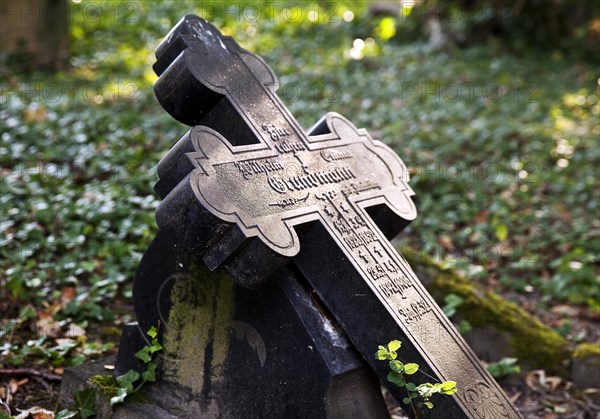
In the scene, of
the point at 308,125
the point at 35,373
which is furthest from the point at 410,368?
the point at 308,125

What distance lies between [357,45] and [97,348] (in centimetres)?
828

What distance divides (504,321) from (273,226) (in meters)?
2.08

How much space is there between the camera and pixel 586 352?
162 inches

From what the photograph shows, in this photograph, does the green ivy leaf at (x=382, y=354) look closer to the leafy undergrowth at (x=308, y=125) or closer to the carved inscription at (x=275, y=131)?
Result: the carved inscription at (x=275, y=131)

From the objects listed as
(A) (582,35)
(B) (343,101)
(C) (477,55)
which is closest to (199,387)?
(B) (343,101)

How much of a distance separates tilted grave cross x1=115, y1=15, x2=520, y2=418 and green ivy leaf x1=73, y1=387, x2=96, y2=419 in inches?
7.7

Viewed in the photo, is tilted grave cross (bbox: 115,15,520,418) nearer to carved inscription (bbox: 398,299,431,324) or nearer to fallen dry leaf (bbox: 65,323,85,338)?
carved inscription (bbox: 398,299,431,324)

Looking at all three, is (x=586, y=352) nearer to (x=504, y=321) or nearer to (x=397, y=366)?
(x=504, y=321)

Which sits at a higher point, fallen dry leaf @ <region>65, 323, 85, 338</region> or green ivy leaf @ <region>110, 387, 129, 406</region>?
fallen dry leaf @ <region>65, 323, 85, 338</region>

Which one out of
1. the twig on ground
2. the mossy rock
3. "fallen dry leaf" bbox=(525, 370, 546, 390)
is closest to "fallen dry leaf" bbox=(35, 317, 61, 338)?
the twig on ground

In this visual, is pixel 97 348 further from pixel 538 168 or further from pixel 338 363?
pixel 538 168

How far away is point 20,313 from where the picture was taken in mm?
4012

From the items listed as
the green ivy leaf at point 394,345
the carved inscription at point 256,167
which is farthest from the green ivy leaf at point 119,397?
the green ivy leaf at point 394,345

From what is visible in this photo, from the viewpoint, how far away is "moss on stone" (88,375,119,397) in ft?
10.3
